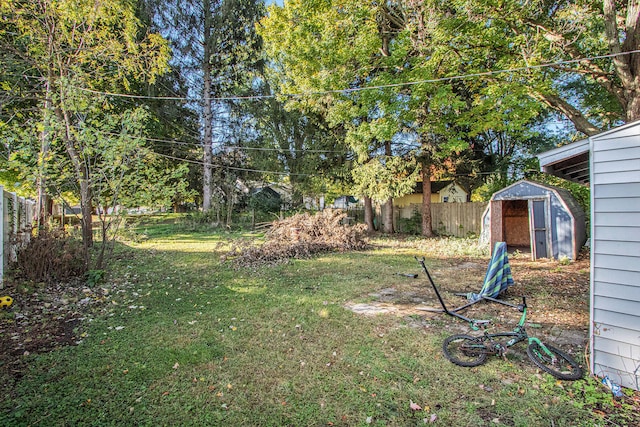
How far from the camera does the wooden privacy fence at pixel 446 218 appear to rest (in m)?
12.9

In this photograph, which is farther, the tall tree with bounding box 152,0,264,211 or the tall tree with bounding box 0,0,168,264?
the tall tree with bounding box 152,0,264,211

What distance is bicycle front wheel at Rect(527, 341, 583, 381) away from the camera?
2.59 m

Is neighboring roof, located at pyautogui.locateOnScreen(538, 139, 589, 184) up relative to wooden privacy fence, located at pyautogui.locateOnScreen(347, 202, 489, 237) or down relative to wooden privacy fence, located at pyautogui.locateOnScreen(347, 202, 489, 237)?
up

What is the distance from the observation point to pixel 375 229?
52.1 feet

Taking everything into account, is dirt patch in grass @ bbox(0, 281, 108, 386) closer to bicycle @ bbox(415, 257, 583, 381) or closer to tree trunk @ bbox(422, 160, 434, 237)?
bicycle @ bbox(415, 257, 583, 381)

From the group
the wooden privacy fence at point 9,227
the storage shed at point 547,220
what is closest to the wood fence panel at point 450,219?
the storage shed at point 547,220

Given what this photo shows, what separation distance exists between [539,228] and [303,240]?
21.3 feet

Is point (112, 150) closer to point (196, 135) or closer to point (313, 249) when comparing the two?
point (313, 249)

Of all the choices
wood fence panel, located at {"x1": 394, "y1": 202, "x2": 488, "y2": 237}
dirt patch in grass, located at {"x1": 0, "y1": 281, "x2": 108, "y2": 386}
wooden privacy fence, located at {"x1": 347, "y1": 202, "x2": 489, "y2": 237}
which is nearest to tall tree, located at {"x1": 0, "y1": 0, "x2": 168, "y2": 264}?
dirt patch in grass, located at {"x1": 0, "y1": 281, "x2": 108, "y2": 386}

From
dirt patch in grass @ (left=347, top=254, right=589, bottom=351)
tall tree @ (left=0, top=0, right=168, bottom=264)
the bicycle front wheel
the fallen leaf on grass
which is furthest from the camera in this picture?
tall tree @ (left=0, top=0, right=168, bottom=264)

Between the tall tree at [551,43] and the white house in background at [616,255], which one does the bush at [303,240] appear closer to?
the tall tree at [551,43]

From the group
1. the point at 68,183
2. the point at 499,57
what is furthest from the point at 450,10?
the point at 68,183

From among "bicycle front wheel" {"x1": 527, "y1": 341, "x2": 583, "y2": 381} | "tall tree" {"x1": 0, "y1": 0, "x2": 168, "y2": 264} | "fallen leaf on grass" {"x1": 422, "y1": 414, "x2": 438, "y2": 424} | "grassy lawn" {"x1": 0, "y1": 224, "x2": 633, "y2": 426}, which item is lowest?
"fallen leaf on grass" {"x1": 422, "y1": 414, "x2": 438, "y2": 424}

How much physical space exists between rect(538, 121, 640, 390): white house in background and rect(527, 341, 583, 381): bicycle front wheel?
0.16 meters
